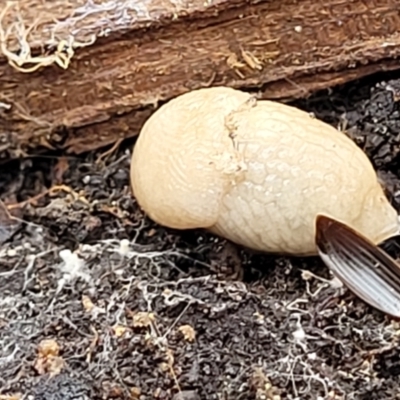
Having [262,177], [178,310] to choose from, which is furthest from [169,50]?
[178,310]

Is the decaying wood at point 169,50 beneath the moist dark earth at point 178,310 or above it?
above

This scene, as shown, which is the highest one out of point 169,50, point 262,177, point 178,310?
point 169,50

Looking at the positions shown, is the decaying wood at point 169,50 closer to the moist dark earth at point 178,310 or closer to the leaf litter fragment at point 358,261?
the moist dark earth at point 178,310

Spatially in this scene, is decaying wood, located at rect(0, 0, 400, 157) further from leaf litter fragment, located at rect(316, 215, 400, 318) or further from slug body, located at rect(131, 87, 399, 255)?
leaf litter fragment, located at rect(316, 215, 400, 318)

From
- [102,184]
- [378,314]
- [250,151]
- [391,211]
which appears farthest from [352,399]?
[102,184]

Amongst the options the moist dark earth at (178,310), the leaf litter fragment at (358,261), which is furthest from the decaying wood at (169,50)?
the leaf litter fragment at (358,261)

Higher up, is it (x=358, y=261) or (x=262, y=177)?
(x=262, y=177)

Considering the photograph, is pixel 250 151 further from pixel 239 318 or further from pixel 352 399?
pixel 352 399

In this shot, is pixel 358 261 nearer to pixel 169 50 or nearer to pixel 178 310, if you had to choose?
pixel 178 310
